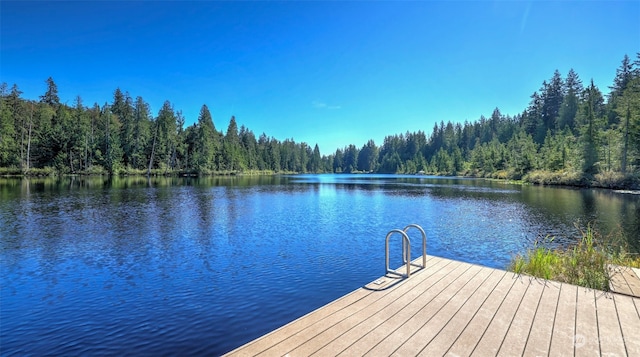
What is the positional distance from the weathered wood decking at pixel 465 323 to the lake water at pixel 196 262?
2.28m

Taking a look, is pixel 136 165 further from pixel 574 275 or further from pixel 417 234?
pixel 574 275

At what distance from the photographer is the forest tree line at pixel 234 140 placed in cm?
4412

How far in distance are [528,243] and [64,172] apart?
82126 millimetres

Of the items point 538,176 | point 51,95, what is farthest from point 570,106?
point 51,95

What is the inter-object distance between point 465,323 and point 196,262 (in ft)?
30.1

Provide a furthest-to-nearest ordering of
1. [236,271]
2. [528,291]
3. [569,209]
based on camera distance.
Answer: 1. [569,209]
2. [236,271]
3. [528,291]

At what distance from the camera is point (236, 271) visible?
10.1 m

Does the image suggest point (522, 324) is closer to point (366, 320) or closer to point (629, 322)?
point (629, 322)

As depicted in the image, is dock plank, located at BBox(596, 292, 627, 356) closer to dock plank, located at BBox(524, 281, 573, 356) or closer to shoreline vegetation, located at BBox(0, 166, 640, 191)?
dock plank, located at BBox(524, 281, 573, 356)

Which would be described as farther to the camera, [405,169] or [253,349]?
[405,169]

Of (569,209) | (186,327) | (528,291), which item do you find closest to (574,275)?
(528,291)

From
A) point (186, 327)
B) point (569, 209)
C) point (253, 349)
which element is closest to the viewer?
point (253, 349)

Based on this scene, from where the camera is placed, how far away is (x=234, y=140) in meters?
108

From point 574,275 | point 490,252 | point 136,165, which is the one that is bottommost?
point 490,252
